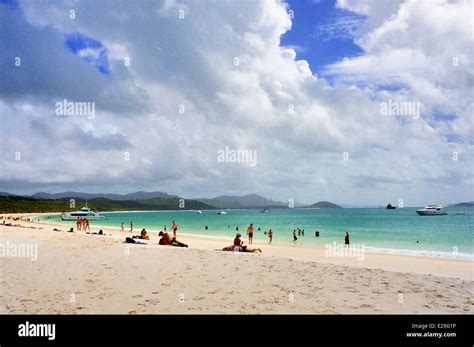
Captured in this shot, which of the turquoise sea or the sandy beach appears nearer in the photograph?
the sandy beach

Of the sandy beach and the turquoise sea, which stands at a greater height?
the sandy beach

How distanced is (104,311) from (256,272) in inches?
299
